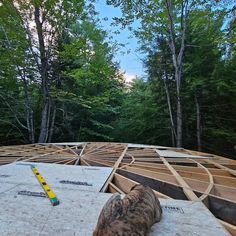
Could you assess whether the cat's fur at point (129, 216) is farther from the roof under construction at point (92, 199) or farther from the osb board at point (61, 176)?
the osb board at point (61, 176)

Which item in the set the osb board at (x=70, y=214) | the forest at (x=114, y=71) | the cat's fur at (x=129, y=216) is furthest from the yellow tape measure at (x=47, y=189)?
the forest at (x=114, y=71)

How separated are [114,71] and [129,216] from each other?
25.9 feet

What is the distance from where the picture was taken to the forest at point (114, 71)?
7059 mm

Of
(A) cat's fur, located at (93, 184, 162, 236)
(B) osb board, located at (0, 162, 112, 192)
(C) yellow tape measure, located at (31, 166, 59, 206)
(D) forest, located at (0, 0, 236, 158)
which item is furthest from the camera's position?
(D) forest, located at (0, 0, 236, 158)

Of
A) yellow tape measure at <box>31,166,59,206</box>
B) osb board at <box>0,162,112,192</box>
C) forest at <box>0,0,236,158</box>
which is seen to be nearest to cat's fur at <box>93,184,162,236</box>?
yellow tape measure at <box>31,166,59,206</box>

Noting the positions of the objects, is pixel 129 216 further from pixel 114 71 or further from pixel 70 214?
pixel 114 71

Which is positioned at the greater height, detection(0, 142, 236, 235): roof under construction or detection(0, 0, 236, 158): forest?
detection(0, 0, 236, 158): forest

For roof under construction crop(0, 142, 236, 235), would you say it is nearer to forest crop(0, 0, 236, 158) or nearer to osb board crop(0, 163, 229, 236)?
osb board crop(0, 163, 229, 236)

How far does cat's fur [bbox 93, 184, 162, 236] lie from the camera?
43.3 inches

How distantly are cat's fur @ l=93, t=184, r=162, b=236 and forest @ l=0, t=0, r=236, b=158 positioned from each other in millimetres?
5856

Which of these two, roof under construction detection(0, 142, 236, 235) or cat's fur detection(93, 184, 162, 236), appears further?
roof under construction detection(0, 142, 236, 235)

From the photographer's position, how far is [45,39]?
26.2 ft

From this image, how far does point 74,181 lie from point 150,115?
7.71m

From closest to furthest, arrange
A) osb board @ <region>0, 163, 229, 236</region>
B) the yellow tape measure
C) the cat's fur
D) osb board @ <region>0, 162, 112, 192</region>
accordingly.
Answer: the cat's fur
osb board @ <region>0, 163, 229, 236</region>
the yellow tape measure
osb board @ <region>0, 162, 112, 192</region>
